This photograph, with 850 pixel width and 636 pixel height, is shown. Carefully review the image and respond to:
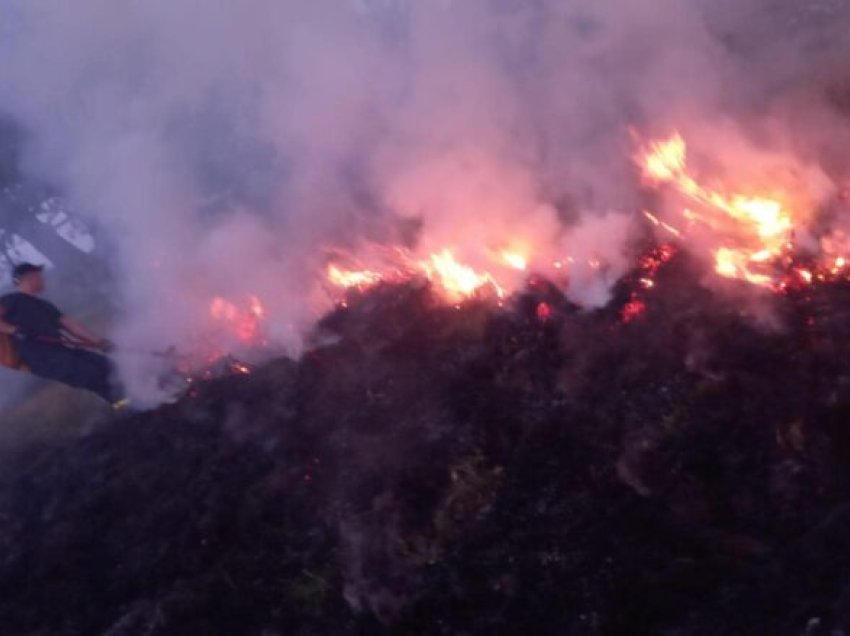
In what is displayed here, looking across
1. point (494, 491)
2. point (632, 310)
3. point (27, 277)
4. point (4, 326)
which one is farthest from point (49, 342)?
point (632, 310)

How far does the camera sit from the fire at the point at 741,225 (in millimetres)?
7379

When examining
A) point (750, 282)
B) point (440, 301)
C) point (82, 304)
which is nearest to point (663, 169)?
point (750, 282)

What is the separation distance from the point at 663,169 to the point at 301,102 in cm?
566

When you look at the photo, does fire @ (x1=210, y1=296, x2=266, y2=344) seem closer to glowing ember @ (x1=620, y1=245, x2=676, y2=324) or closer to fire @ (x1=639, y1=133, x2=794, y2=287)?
glowing ember @ (x1=620, y1=245, x2=676, y2=324)

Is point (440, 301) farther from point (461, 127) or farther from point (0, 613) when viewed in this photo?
point (0, 613)

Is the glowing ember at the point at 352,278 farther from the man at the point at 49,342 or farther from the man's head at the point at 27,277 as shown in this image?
the man's head at the point at 27,277

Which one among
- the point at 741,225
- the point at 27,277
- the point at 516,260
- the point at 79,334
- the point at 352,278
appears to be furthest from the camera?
the point at 79,334

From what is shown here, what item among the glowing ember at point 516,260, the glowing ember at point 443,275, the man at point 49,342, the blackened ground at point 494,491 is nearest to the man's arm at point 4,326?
the man at point 49,342

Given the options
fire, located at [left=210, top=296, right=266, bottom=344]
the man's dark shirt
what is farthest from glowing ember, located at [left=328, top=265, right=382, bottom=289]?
the man's dark shirt

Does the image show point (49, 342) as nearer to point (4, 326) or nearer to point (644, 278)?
point (4, 326)

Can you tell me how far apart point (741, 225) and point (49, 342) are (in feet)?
27.3

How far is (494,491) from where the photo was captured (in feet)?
22.2

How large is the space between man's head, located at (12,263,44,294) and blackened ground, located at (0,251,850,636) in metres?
2.97

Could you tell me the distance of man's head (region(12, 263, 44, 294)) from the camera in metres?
10.9
